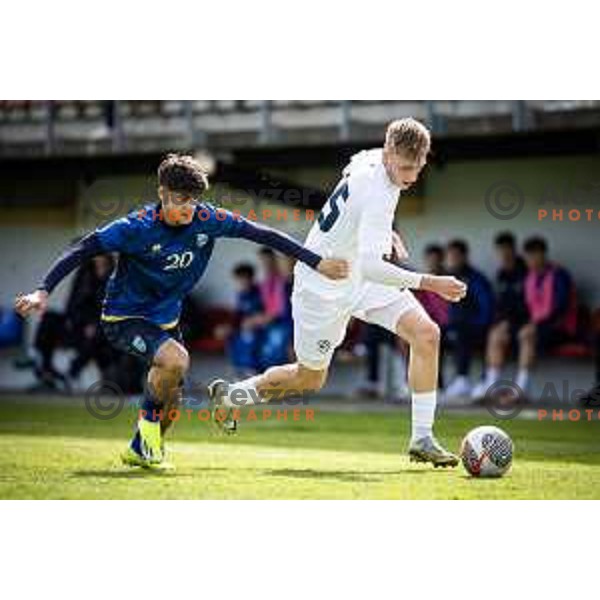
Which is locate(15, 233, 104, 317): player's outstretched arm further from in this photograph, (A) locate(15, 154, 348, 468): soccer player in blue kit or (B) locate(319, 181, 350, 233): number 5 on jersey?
(B) locate(319, 181, 350, 233): number 5 on jersey

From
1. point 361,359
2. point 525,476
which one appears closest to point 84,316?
point 361,359

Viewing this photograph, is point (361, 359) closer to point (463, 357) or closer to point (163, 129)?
point (463, 357)

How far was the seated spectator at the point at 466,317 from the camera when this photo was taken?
11.8m

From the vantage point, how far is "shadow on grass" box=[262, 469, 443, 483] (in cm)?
655

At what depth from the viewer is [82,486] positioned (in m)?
6.13

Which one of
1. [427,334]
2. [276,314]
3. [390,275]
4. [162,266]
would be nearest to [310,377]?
[427,334]

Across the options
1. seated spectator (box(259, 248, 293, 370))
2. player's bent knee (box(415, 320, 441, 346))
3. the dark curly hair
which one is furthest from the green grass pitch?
seated spectator (box(259, 248, 293, 370))

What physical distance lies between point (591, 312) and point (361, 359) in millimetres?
2514

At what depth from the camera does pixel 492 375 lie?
1203cm

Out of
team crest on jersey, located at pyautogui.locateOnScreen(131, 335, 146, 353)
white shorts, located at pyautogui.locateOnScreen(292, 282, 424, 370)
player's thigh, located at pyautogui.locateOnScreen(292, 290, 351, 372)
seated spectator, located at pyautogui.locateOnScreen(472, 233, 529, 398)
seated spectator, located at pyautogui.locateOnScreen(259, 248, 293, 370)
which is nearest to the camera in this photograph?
team crest on jersey, located at pyautogui.locateOnScreen(131, 335, 146, 353)

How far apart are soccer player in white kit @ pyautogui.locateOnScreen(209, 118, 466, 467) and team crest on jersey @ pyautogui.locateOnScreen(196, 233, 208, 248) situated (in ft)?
Answer: 2.02

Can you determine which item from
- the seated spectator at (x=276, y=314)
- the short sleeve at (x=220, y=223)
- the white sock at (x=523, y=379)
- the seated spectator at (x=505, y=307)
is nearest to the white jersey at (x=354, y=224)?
the short sleeve at (x=220, y=223)

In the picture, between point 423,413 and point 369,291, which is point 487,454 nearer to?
point 423,413

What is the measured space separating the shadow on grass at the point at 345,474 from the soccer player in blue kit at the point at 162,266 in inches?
22.7
